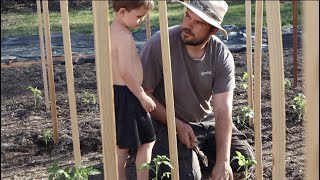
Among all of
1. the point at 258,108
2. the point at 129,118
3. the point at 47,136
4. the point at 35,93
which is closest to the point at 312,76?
the point at 258,108

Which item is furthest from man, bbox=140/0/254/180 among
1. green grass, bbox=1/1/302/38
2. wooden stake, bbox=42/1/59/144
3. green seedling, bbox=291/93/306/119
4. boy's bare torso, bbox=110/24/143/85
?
green grass, bbox=1/1/302/38

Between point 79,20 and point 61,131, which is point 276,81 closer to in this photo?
point 61,131

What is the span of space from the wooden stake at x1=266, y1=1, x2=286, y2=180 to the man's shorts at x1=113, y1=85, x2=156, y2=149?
1.07 metres

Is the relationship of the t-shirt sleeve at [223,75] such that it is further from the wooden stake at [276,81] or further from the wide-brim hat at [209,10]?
the wooden stake at [276,81]

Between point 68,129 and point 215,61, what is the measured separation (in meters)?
1.47

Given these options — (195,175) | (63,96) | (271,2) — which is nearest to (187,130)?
(195,175)

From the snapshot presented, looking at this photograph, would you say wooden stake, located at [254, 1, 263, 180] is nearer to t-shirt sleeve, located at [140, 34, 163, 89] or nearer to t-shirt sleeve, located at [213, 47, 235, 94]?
t-shirt sleeve, located at [213, 47, 235, 94]

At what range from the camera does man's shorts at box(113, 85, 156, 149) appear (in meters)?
3.09

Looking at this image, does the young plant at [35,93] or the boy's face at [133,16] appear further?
the young plant at [35,93]

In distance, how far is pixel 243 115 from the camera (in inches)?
174

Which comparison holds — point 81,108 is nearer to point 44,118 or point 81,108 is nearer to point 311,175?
point 44,118

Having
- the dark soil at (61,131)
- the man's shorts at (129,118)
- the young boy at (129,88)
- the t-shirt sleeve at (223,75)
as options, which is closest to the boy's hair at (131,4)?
the young boy at (129,88)

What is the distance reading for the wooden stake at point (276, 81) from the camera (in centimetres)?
206

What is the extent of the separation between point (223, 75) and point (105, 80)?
148 centimetres
